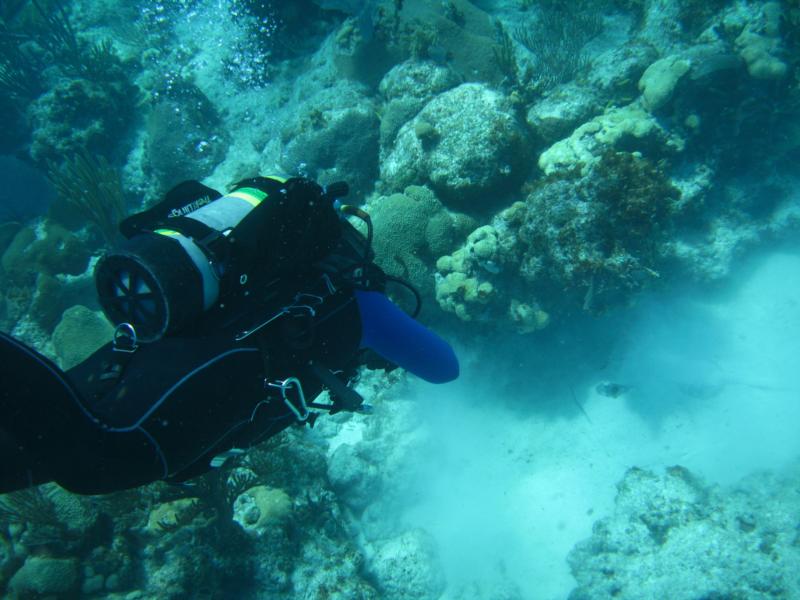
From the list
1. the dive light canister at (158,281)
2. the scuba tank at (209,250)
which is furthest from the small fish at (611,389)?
the dive light canister at (158,281)

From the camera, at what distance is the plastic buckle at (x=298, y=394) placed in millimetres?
2135

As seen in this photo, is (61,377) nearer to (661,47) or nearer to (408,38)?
(408,38)

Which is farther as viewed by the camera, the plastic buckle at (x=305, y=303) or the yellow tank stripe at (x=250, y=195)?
the yellow tank stripe at (x=250, y=195)

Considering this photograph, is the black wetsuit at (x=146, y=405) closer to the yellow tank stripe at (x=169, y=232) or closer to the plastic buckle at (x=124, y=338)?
the plastic buckle at (x=124, y=338)

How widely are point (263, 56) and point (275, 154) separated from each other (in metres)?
3.98

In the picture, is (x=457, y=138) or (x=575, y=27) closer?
(x=457, y=138)

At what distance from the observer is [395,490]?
677 cm

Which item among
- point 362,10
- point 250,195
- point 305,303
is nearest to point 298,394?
point 305,303

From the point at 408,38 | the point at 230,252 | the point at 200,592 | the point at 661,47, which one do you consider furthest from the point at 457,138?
the point at 200,592

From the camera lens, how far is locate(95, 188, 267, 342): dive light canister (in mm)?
1785

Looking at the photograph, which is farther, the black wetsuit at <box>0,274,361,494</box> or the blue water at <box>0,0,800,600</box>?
the blue water at <box>0,0,800,600</box>

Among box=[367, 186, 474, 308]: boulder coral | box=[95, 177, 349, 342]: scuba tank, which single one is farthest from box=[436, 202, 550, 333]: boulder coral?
box=[95, 177, 349, 342]: scuba tank

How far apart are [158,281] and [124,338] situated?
34 cm

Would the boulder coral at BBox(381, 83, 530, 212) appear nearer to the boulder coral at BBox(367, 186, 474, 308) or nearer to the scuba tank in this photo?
the boulder coral at BBox(367, 186, 474, 308)
